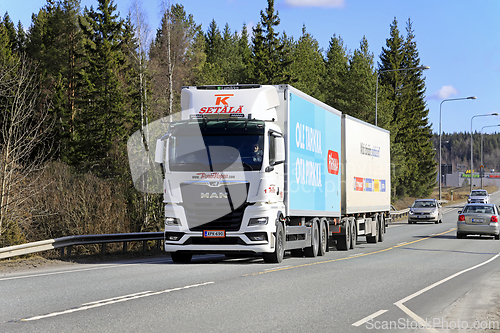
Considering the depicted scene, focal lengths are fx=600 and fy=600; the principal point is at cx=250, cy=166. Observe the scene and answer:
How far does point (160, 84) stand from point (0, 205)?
18.5 meters

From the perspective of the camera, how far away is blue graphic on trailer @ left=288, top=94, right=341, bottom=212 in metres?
16.4

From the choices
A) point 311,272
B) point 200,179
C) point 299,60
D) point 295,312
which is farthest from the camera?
point 299,60

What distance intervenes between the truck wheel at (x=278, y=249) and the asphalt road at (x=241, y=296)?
0.92ft

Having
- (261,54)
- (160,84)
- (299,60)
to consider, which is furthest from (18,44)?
(299,60)

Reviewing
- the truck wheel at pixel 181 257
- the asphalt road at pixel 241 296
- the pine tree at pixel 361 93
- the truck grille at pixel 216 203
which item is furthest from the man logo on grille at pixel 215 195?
the pine tree at pixel 361 93

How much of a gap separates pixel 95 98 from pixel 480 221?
3075 centimetres

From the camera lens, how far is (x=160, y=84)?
38438mm

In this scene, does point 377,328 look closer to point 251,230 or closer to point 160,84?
point 251,230

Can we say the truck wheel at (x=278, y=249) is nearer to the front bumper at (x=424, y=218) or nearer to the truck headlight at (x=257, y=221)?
the truck headlight at (x=257, y=221)

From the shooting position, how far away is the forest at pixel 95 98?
26406 millimetres

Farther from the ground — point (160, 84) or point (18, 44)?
point (18, 44)

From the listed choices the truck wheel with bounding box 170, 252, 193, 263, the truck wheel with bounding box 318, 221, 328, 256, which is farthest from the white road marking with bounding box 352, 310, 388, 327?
the truck wheel with bounding box 318, 221, 328, 256

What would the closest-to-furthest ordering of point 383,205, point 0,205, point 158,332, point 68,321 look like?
1. point 158,332
2. point 68,321
3. point 0,205
4. point 383,205

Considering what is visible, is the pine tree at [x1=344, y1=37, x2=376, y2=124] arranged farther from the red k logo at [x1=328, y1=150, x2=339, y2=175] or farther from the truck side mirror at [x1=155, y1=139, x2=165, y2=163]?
the truck side mirror at [x1=155, y1=139, x2=165, y2=163]
